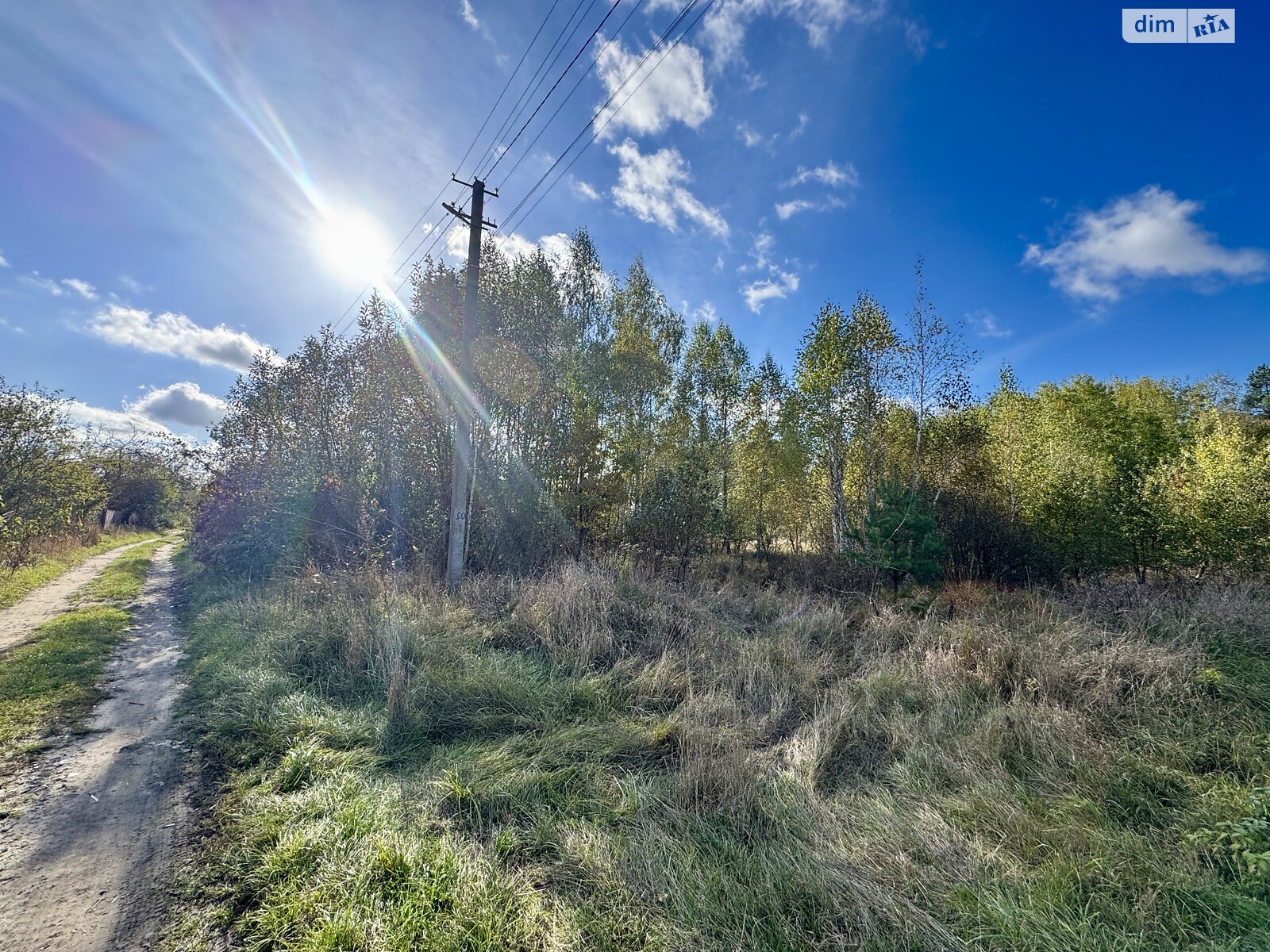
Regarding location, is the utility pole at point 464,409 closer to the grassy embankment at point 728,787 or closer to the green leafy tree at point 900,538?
the grassy embankment at point 728,787

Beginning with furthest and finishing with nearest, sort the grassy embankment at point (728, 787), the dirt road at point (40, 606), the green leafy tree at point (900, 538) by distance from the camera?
the green leafy tree at point (900, 538) → the dirt road at point (40, 606) → the grassy embankment at point (728, 787)

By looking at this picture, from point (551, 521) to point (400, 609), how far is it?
237 inches

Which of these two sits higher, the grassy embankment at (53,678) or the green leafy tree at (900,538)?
the green leafy tree at (900,538)

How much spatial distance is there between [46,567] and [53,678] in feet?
39.3

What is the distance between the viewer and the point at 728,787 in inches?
122

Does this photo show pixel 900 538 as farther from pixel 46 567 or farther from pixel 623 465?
pixel 46 567

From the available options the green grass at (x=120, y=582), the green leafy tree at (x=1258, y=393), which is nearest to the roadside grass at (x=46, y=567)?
the green grass at (x=120, y=582)

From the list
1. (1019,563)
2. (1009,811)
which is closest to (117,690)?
(1009,811)

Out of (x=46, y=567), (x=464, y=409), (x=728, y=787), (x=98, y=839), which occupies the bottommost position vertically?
(x=98, y=839)

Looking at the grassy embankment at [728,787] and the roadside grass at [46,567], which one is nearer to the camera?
the grassy embankment at [728,787]

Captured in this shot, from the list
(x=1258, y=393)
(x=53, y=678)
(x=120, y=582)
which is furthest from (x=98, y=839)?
(x=1258, y=393)

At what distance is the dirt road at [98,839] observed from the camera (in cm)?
219

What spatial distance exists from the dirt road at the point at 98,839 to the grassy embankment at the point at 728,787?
25 centimetres

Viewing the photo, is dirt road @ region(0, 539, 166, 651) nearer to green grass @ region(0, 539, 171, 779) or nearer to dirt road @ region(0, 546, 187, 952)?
green grass @ region(0, 539, 171, 779)
